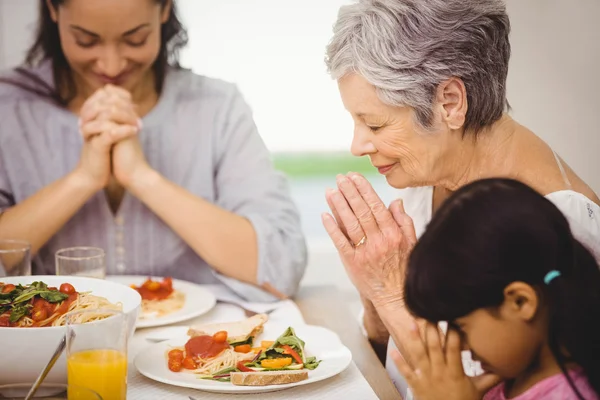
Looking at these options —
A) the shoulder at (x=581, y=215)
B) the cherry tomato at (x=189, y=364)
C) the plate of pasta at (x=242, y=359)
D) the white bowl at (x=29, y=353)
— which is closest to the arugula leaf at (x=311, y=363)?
the plate of pasta at (x=242, y=359)

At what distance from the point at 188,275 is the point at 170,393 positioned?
1.07m

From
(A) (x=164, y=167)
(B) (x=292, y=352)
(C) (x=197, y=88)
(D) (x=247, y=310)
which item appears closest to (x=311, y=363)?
(B) (x=292, y=352)

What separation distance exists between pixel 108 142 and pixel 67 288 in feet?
2.65

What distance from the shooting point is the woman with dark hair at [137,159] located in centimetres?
230

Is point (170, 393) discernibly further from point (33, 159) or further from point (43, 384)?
point (33, 159)

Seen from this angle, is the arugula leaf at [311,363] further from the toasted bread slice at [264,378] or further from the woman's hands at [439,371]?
the woman's hands at [439,371]

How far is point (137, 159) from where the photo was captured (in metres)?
2.32

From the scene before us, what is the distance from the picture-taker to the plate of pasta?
147 cm

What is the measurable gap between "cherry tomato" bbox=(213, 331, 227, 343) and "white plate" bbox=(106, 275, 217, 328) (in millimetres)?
247

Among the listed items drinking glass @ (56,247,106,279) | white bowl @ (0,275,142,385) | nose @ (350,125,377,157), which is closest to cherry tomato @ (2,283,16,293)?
white bowl @ (0,275,142,385)

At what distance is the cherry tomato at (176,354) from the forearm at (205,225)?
2.27 ft

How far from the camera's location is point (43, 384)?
1.39 meters

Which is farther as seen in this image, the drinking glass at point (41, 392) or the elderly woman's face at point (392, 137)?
the elderly woman's face at point (392, 137)

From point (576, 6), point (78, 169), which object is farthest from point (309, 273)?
point (576, 6)
